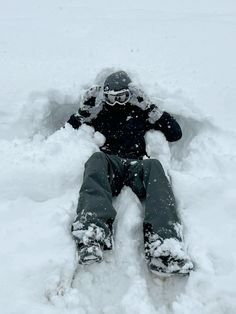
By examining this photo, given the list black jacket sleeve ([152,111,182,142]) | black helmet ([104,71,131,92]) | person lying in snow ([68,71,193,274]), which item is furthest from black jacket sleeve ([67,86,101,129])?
black jacket sleeve ([152,111,182,142])

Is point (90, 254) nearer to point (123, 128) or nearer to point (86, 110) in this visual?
point (123, 128)

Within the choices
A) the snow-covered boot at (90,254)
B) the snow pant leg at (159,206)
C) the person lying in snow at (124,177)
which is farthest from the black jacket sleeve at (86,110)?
the snow-covered boot at (90,254)

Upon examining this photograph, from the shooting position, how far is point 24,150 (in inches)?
141

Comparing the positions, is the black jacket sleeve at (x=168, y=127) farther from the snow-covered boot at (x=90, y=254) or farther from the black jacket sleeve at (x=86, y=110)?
the snow-covered boot at (x=90, y=254)

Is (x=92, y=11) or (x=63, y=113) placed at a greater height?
(x=92, y=11)

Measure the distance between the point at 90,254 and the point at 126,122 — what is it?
1607 millimetres

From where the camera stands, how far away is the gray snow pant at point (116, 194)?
2.93 metres

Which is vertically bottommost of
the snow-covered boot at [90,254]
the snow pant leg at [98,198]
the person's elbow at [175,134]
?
the snow-covered boot at [90,254]

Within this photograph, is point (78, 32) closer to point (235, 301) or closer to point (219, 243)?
point (219, 243)

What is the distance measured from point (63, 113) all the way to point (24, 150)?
1.11 metres

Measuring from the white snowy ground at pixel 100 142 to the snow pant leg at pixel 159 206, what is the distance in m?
0.14

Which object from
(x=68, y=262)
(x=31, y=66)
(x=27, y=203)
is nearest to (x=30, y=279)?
(x=68, y=262)

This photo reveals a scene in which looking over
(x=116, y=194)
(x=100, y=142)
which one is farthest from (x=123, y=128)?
(x=116, y=194)

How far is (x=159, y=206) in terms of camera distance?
3.08 m
